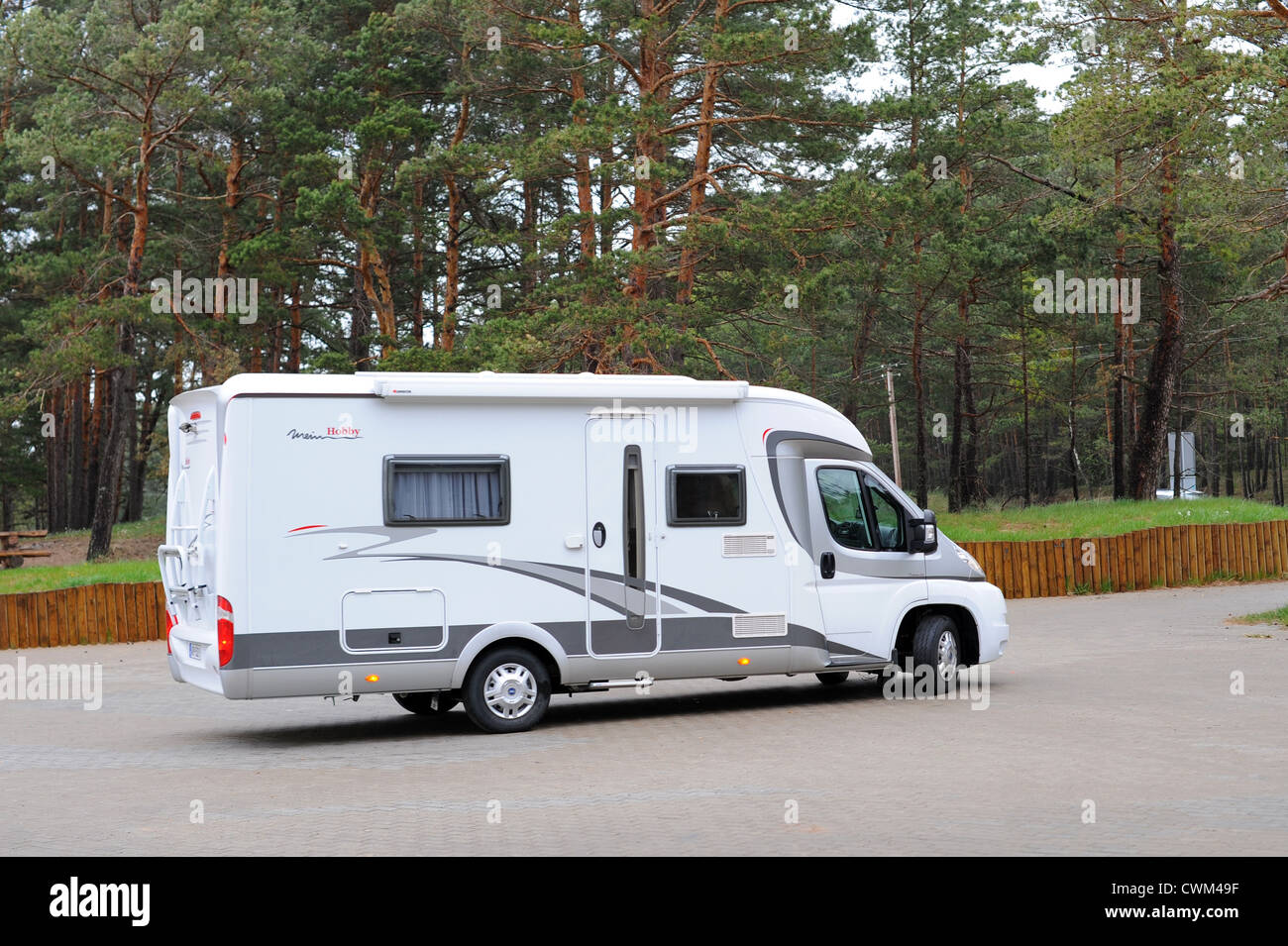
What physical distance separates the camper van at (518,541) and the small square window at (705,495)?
0.02 m

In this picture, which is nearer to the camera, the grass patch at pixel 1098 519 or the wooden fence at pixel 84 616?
the wooden fence at pixel 84 616

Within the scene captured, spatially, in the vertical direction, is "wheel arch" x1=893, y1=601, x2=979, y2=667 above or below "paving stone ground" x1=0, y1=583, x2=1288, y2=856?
above

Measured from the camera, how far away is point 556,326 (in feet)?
84.8

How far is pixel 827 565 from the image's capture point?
12609mm

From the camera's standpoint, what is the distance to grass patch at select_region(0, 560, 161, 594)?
22.7 metres

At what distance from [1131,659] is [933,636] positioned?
3841 millimetres

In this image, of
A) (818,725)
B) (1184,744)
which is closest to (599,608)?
(818,725)

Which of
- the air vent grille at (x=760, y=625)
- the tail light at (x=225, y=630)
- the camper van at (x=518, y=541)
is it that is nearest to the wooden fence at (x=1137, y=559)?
the camper van at (x=518, y=541)

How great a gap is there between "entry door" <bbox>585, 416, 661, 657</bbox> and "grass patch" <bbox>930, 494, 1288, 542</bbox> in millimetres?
16080

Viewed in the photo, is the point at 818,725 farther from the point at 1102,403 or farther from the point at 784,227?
the point at 1102,403

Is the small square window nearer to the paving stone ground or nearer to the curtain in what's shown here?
the curtain

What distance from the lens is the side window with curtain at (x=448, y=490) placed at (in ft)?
36.9

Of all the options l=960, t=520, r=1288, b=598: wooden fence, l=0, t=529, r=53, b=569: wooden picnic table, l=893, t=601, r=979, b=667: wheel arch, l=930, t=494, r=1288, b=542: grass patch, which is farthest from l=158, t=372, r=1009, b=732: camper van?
l=0, t=529, r=53, b=569: wooden picnic table

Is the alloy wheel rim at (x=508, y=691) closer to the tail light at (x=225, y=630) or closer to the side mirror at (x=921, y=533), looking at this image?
the tail light at (x=225, y=630)
